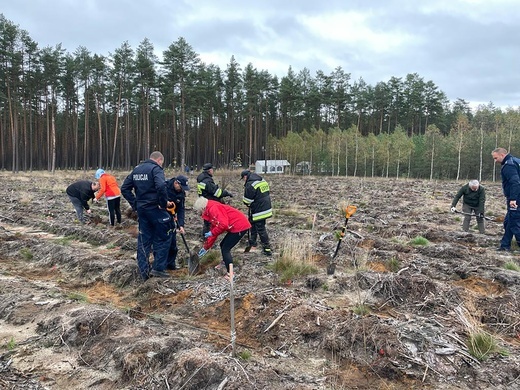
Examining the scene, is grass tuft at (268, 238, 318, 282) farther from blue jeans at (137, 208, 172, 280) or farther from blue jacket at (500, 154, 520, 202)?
blue jacket at (500, 154, 520, 202)

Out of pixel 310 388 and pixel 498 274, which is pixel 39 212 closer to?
pixel 310 388

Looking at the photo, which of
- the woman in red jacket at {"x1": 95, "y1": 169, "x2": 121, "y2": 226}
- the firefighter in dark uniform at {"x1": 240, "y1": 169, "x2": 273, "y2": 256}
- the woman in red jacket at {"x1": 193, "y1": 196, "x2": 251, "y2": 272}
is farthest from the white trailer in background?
the woman in red jacket at {"x1": 193, "y1": 196, "x2": 251, "y2": 272}

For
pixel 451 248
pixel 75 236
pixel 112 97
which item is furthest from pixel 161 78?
pixel 451 248

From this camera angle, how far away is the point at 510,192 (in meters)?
8.27

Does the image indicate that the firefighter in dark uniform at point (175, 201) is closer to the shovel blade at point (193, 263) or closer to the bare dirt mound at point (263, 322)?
the bare dirt mound at point (263, 322)

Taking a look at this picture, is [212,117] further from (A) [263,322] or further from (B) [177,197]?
(A) [263,322]

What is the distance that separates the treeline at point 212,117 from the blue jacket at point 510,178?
3167 centimetres

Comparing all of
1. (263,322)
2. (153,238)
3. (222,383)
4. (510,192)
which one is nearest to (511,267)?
(510,192)

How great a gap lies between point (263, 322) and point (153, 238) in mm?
2946

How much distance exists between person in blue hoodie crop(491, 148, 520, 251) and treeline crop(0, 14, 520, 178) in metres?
31.7

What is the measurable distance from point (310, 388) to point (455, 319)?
91.6 inches

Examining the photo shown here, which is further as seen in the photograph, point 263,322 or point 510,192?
point 510,192

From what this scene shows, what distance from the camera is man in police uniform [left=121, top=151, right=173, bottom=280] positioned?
20.8 ft

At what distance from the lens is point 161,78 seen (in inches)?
1681
